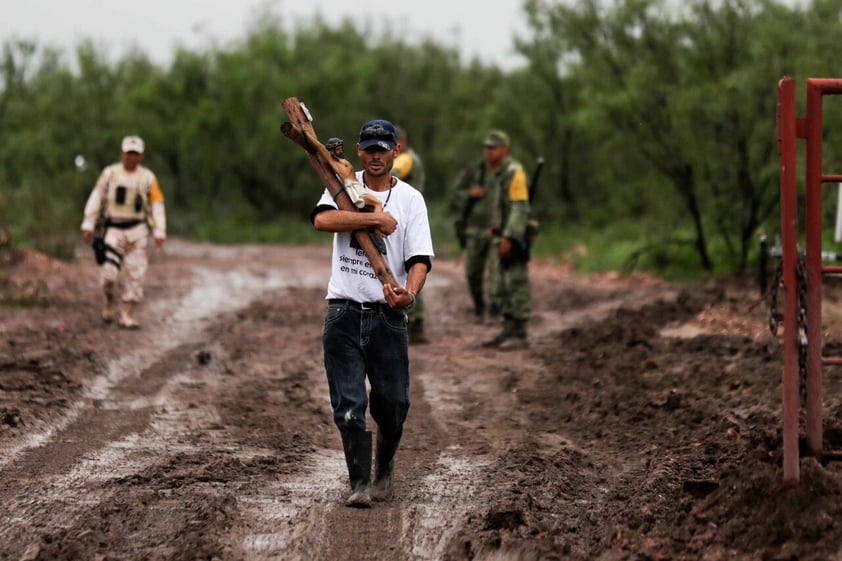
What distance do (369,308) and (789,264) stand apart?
202cm

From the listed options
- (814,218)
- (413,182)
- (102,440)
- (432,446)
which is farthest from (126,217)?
(814,218)

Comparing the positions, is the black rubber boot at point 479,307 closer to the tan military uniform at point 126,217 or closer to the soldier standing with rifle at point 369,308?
the tan military uniform at point 126,217

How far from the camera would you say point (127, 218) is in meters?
12.0

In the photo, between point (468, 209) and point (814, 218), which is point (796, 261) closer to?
point (814, 218)

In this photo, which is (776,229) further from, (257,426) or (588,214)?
(588,214)

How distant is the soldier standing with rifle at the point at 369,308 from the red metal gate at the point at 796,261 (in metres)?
1.72

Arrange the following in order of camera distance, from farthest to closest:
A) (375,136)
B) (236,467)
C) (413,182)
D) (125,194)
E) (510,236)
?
(125,194) < (413,182) < (510,236) < (236,467) < (375,136)

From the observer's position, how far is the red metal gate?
482 centimetres

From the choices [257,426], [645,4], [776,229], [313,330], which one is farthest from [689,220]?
[257,426]

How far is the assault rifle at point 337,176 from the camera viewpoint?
543cm

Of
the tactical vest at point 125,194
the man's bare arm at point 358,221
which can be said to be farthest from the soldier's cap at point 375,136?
the tactical vest at point 125,194

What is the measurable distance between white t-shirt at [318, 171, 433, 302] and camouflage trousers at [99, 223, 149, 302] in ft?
22.9

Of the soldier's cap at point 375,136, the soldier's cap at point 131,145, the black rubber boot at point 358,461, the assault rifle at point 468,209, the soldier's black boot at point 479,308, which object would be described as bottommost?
the soldier's black boot at point 479,308

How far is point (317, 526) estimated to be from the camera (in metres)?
5.20
